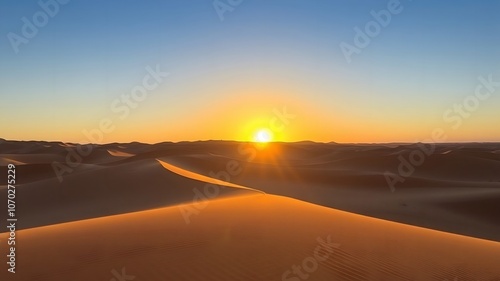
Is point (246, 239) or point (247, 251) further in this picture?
point (246, 239)

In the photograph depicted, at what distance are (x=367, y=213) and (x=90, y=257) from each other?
1093 cm

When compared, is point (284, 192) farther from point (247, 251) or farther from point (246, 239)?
point (247, 251)

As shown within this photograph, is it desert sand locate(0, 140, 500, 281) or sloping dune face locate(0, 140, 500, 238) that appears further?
sloping dune face locate(0, 140, 500, 238)

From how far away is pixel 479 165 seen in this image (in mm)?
27578

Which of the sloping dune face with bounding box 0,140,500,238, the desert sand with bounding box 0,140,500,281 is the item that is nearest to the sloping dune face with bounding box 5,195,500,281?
the desert sand with bounding box 0,140,500,281

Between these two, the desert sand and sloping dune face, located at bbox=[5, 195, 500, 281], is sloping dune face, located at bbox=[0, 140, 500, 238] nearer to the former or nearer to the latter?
the desert sand

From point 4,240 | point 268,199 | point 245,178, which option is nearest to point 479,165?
→ point 245,178

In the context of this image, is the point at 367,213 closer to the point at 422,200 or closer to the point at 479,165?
the point at 422,200

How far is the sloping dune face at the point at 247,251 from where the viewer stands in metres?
4.70

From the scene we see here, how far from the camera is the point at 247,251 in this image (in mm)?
5441

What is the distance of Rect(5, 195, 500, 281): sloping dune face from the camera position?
15.4 feet

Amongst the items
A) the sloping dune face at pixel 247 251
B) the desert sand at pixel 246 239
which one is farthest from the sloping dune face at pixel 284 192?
the sloping dune face at pixel 247 251

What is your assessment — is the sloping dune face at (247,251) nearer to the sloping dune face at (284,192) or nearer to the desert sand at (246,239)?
the desert sand at (246,239)

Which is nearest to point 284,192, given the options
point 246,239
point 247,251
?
point 246,239
